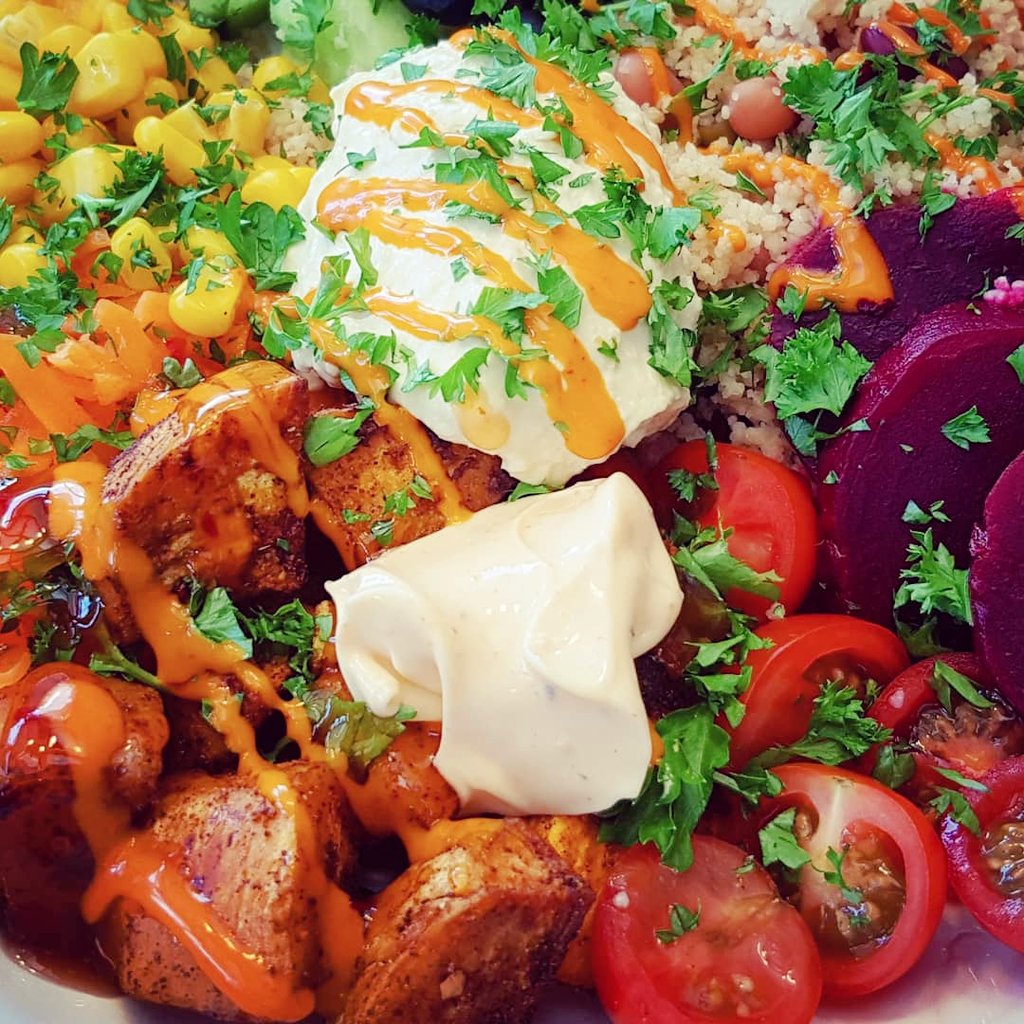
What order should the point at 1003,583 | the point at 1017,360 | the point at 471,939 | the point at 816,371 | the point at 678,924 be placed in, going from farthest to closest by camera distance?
the point at 816,371 → the point at 1017,360 → the point at 1003,583 → the point at 678,924 → the point at 471,939

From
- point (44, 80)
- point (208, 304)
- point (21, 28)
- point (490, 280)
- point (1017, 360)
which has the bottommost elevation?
point (1017, 360)

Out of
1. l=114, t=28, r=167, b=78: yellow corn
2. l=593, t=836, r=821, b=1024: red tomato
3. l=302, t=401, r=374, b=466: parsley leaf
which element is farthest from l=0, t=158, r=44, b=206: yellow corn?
l=593, t=836, r=821, b=1024: red tomato

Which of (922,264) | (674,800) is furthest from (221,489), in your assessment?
(922,264)

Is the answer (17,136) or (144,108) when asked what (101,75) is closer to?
(144,108)

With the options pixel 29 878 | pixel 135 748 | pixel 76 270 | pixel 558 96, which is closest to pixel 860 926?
pixel 135 748

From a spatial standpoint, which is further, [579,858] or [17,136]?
[17,136]

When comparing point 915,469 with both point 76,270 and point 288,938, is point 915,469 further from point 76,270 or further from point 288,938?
point 76,270

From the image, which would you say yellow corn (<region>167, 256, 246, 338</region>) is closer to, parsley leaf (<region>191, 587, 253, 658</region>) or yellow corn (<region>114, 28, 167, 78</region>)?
parsley leaf (<region>191, 587, 253, 658</region>)
